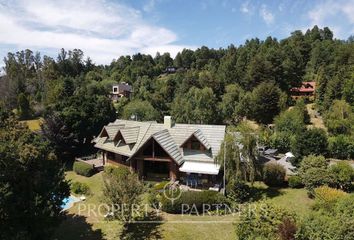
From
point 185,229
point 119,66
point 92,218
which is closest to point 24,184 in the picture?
point 92,218

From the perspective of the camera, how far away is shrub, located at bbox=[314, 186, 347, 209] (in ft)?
87.9

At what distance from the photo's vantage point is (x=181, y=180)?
3900 cm

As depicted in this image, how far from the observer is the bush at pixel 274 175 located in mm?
36875

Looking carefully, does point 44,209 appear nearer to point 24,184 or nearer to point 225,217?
point 24,184

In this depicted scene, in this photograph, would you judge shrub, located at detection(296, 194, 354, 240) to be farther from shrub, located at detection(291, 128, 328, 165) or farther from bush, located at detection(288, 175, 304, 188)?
shrub, located at detection(291, 128, 328, 165)

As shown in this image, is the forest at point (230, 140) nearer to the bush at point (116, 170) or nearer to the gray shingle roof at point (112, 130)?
the bush at point (116, 170)

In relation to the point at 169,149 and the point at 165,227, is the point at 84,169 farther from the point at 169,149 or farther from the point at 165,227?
the point at 165,227

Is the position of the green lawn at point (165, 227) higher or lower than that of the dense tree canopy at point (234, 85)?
lower

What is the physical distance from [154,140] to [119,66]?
13761 cm

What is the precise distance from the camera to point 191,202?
3103 cm

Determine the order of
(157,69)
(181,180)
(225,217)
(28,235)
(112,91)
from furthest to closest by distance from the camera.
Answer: (157,69) → (112,91) → (181,180) → (225,217) → (28,235)

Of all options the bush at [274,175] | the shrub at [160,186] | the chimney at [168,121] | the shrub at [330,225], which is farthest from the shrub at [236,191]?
the chimney at [168,121]

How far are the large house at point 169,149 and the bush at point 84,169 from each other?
3.36m

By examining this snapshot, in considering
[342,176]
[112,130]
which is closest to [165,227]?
[342,176]
